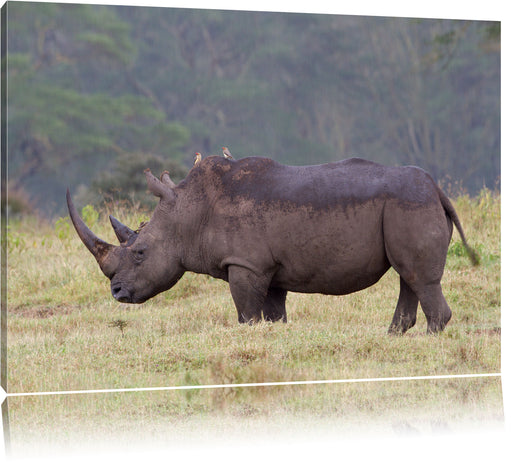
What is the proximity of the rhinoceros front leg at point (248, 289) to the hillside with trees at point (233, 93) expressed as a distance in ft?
9.13

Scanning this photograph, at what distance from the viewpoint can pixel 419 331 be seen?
885cm

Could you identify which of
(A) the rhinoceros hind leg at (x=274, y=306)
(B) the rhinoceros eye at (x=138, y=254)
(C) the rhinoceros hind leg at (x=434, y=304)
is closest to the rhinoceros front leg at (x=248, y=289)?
(A) the rhinoceros hind leg at (x=274, y=306)

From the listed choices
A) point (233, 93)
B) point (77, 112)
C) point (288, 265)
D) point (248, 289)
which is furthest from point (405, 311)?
point (77, 112)

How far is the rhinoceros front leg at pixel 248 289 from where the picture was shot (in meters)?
8.58

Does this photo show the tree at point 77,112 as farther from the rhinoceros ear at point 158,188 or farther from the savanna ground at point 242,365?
the rhinoceros ear at point 158,188

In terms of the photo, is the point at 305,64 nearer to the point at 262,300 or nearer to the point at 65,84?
the point at 262,300

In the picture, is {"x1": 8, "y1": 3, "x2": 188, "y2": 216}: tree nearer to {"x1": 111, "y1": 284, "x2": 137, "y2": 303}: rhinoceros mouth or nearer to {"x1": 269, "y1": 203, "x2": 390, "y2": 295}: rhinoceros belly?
{"x1": 111, "y1": 284, "x2": 137, "y2": 303}: rhinoceros mouth

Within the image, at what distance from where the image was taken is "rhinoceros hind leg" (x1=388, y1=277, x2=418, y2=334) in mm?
8859

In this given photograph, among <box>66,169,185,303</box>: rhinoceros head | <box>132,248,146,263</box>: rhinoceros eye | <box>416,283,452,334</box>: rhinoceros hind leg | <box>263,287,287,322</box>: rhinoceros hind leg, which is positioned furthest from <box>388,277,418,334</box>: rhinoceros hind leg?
<box>132,248,146,263</box>: rhinoceros eye

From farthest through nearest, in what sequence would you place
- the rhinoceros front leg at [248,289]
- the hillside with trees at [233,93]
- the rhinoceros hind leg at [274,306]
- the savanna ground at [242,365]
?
the hillside with trees at [233,93]
the rhinoceros hind leg at [274,306]
the rhinoceros front leg at [248,289]
the savanna ground at [242,365]

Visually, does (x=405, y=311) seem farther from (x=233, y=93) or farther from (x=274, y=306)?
(x=233, y=93)

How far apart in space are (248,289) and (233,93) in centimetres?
647

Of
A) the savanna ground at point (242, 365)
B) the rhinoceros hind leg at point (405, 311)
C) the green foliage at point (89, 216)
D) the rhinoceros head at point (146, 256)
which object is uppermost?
the green foliage at point (89, 216)

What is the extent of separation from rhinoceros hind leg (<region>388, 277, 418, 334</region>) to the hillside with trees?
2146 mm
